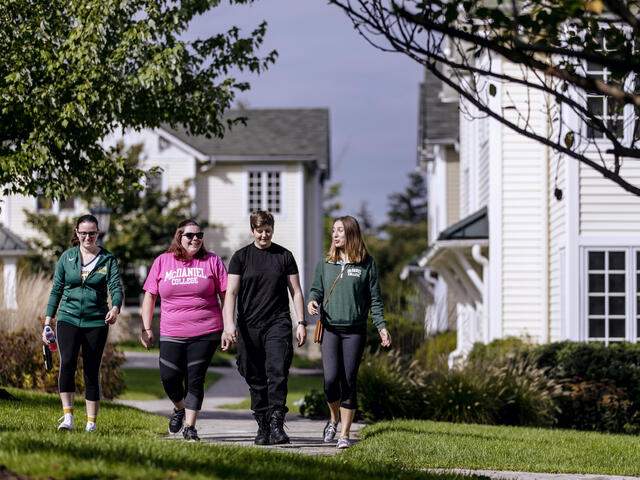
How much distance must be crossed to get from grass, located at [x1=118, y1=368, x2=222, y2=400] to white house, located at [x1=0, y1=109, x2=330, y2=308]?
37.3 feet

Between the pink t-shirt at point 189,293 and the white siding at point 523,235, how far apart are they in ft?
29.9

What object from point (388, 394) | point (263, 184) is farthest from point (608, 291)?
point (263, 184)

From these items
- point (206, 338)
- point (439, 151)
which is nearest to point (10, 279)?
point (206, 338)

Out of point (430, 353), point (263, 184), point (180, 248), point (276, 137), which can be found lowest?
point (430, 353)

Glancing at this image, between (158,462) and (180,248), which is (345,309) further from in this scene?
(158,462)

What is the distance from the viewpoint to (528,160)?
1717cm

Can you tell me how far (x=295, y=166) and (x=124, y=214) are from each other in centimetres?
646

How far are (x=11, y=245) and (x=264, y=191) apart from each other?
358 inches

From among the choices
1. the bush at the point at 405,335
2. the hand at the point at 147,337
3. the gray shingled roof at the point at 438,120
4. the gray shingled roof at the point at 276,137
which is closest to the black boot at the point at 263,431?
the hand at the point at 147,337

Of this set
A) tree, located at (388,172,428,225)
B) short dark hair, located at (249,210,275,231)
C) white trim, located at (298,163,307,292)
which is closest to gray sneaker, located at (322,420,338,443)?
short dark hair, located at (249,210,275,231)

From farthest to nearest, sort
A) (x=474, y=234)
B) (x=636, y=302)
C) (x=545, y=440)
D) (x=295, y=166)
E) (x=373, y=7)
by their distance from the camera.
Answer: (x=295, y=166)
(x=474, y=234)
(x=636, y=302)
(x=545, y=440)
(x=373, y=7)

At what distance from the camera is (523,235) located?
17.1 meters

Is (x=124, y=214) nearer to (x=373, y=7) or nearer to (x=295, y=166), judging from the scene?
(x=295, y=166)

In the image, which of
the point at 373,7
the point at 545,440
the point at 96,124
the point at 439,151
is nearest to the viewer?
the point at 373,7
